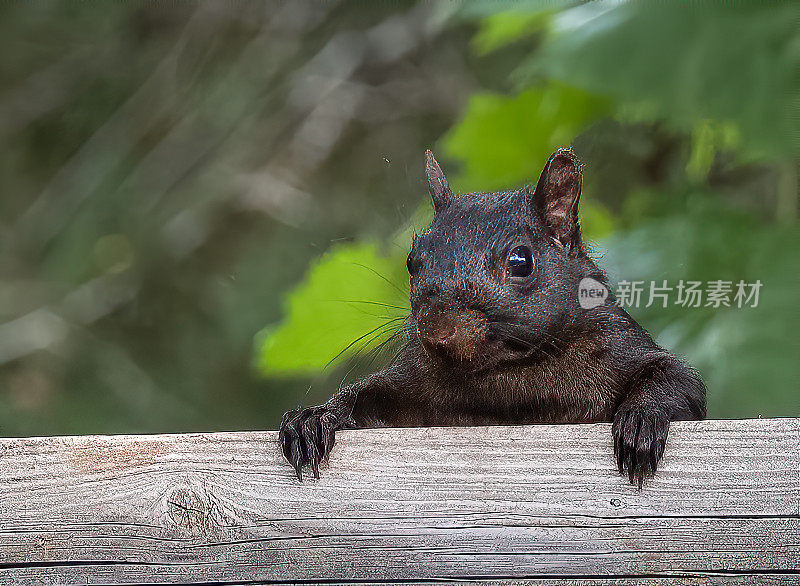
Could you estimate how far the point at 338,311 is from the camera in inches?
77.3

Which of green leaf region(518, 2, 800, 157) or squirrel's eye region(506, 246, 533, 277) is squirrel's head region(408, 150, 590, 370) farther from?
green leaf region(518, 2, 800, 157)

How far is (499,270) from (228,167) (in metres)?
2.31

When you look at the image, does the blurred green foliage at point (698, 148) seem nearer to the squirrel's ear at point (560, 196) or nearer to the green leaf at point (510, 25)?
the green leaf at point (510, 25)

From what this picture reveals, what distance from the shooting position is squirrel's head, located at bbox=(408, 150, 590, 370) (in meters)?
1.62

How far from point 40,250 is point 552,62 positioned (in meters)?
2.23

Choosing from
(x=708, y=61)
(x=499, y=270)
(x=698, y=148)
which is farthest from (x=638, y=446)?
(x=698, y=148)

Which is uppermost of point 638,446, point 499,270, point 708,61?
point 708,61

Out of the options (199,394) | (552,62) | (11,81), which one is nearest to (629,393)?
(552,62)

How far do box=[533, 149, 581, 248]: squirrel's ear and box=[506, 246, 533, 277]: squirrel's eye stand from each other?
0.41 ft

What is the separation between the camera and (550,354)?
180 centimetres

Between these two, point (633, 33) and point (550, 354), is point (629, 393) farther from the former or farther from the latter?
point (633, 33)

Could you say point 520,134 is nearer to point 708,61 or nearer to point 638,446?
point 708,61

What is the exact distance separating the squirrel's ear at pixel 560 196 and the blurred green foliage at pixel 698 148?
180mm

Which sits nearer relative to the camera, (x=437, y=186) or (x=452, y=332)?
(x=452, y=332)
